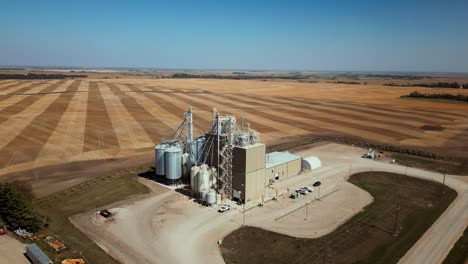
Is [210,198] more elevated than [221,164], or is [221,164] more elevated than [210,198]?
[221,164]

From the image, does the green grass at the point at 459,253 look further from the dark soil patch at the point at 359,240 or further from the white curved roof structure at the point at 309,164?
the white curved roof structure at the point at 309,164

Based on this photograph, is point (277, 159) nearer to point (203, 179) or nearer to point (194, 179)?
point (203, 179)

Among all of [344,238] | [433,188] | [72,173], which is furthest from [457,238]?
[72,173]

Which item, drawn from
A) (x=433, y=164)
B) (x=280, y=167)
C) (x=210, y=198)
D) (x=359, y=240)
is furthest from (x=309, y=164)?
(x=433, y=164)

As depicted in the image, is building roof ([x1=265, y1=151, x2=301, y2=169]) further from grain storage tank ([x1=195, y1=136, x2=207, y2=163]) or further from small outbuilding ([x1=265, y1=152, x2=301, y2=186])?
grain storage tank ([x1=195, y1=136, x2=207, y2=163])

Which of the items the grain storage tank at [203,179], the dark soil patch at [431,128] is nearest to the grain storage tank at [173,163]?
the grain storage tank at [203,179]

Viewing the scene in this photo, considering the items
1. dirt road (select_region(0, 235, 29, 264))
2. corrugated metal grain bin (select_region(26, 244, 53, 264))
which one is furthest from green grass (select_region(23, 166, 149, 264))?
dirt road (select_region(0, 235, 29, 264))
